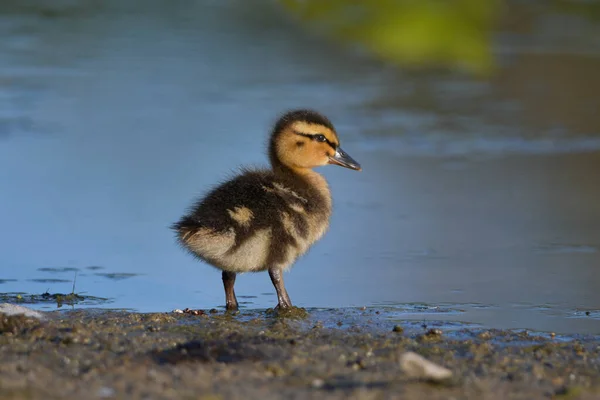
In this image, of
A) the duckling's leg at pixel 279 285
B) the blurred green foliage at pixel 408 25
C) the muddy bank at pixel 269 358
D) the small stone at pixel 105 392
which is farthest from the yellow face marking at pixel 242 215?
the small stone at pixel 105 392

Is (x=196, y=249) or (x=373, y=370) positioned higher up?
(x=196, y=249)

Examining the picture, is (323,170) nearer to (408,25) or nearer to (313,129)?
(313,129)

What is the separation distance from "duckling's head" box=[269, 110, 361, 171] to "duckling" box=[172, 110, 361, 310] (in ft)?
0.12

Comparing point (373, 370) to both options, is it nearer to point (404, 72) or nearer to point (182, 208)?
point (182, 208)

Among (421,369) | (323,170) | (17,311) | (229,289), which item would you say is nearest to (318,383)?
(421,369)

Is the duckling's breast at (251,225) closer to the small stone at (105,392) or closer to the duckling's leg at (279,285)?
the duckling's leg at (279,285)

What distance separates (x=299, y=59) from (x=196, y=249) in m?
6.71

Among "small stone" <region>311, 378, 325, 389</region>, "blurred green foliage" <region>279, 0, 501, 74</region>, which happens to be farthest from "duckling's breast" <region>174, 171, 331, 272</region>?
"small stone" <region>311, 378, 325, 389</region>

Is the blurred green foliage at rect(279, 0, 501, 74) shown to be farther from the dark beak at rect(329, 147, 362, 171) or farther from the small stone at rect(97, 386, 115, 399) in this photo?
the dark beak at rect(329, 147, 362, 171)

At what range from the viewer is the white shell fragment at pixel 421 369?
372cm

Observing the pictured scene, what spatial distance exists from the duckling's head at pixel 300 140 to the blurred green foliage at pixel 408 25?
1.67 meters

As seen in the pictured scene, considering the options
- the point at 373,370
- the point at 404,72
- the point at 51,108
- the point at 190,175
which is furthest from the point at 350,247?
the point at 404,72

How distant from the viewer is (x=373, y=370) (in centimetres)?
401

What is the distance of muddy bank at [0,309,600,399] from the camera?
3623 mm
